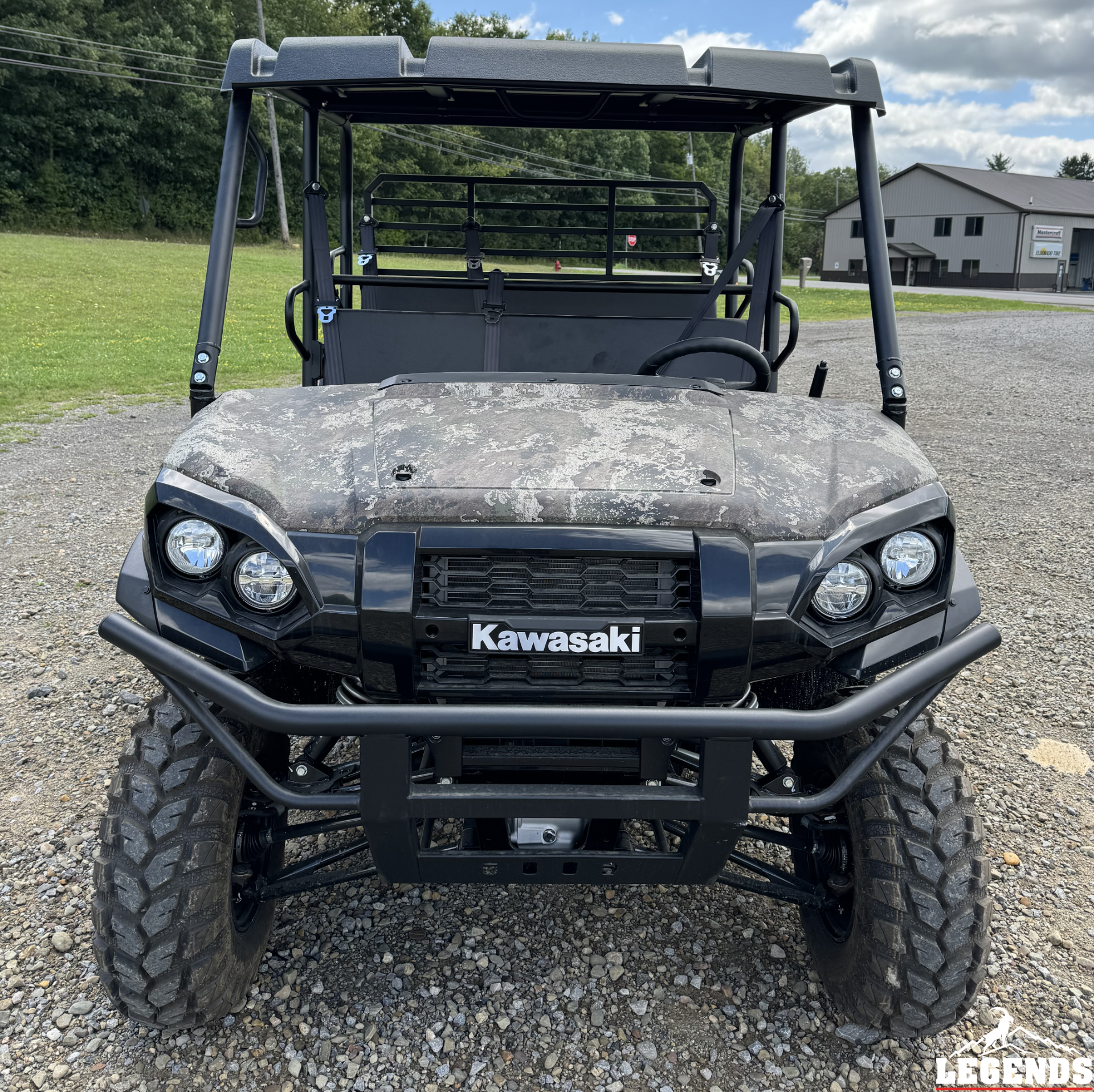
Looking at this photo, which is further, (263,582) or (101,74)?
(101,74)

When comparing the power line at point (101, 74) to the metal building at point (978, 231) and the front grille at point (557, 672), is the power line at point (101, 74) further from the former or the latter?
the front grille at point (557, 672)

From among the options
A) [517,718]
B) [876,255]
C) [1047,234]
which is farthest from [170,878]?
[1047,234]

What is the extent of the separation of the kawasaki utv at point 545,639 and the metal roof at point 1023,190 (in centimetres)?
4705

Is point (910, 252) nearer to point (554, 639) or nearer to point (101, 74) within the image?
point (101, 74)

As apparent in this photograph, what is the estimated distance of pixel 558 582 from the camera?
1852 mm

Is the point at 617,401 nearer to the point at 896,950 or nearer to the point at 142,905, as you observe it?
the point at 896,950

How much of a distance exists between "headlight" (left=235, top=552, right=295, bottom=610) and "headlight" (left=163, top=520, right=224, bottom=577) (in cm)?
6

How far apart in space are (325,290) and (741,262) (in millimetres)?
1354

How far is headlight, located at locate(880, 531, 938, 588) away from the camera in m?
1.95

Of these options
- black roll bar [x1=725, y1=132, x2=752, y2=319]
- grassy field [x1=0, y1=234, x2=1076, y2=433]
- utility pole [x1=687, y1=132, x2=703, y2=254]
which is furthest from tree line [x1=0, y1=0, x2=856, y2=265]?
black roll bar [x1=725, y1=132, x2=752, y2=319]

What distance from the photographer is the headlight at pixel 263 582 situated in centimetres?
189

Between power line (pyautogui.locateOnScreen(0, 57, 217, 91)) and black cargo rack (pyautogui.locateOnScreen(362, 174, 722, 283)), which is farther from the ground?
power line (pyautogui.locateOnScreen(0, 57, 217, 91))

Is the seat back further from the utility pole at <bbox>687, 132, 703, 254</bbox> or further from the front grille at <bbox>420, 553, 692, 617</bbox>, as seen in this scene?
the front grille at <bbox>420, 553, 692, 617</bbox>

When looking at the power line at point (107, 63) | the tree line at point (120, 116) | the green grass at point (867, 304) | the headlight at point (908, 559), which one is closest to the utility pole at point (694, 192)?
the headlight at point (908, 559)
